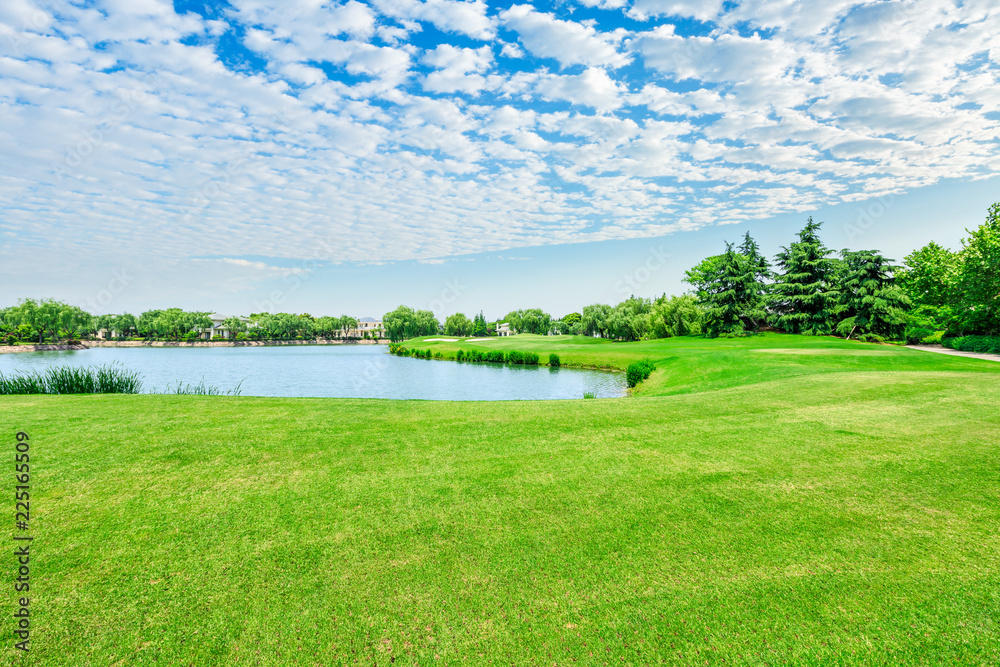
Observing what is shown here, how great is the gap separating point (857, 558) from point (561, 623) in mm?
2946

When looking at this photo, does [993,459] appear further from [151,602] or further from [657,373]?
[657,373]

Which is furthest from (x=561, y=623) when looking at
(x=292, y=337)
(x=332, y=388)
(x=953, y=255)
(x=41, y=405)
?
(x=292, y=337)

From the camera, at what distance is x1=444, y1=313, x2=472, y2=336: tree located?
11819cm

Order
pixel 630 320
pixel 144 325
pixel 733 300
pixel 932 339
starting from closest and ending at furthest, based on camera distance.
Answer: pixel 932 339 → pixel 733 300 → pixel 630 320 → pixel 144 325

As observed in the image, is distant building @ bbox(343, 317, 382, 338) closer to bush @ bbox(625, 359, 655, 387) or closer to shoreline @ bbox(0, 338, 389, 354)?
shoreline @ bbox(0, 338, 389, 354)

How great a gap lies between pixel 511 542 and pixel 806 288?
53982mm

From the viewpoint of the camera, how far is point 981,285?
27.6 meters

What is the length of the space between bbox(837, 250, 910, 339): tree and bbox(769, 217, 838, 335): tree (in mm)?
2015

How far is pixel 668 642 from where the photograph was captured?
3.11m

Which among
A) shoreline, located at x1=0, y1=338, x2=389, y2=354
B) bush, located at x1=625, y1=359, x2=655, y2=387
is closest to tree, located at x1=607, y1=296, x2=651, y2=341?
bush, located at x1=625, y1=359, x2=655, y2=387

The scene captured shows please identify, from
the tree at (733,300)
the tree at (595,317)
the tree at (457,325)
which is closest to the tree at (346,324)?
the tree at (457,325)

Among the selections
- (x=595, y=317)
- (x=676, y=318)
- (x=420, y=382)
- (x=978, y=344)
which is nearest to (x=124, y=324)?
(x=595, y=317)

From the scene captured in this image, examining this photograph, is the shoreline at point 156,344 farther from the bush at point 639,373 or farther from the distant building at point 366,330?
the bush at point 639,373

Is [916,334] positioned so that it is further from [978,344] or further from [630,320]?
[630,320]
